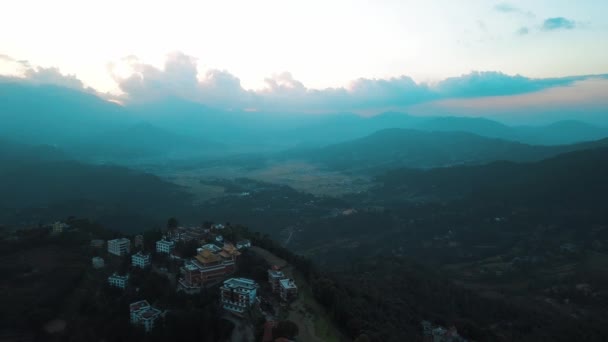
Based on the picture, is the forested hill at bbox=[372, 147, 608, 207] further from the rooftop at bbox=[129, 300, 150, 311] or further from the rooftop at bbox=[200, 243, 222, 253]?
the rooftop at bbox=[129, 300, 150, 311]

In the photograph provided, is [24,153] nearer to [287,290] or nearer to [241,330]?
[287,290]

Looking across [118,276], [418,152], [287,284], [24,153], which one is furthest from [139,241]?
[418,152]

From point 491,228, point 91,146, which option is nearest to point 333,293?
point 491,228

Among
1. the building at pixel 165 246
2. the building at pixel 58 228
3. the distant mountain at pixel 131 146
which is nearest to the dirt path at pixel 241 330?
the building at pixel 165 246

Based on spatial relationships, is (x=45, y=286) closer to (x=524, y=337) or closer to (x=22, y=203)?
(x=524, y=337)

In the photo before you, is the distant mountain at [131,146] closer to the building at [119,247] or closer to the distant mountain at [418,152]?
the distant mountain at [418,152]

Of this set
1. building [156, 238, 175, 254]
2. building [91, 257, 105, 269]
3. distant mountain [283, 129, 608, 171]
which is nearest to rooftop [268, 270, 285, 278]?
building [156, 238, 175, 254]
